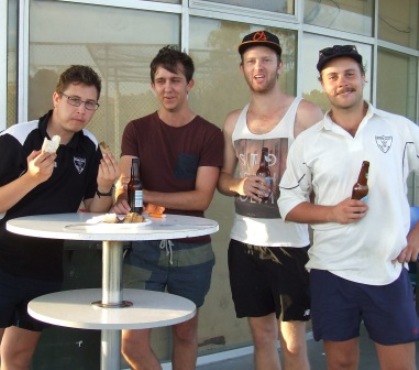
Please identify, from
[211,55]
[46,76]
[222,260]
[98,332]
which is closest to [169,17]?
[211,55]

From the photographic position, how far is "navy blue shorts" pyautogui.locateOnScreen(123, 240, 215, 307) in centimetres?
380

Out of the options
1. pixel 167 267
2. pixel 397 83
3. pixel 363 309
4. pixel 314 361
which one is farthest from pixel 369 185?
pixel 397 83

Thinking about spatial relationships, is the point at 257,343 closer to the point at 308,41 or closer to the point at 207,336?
Answer: the point at 207,336

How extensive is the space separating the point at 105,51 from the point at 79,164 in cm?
130

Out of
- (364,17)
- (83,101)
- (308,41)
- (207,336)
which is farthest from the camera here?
(364,17)

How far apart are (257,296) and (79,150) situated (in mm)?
1268

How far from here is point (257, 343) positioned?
12.7 ft

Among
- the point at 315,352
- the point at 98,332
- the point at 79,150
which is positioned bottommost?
the point at 315,352

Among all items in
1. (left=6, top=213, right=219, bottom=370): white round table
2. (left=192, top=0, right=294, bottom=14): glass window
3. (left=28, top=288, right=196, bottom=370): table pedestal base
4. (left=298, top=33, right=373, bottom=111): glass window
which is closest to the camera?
(left=6, top=213, right=219, bottom=370): white round table

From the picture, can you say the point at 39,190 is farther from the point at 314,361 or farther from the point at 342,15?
the point at 342,15

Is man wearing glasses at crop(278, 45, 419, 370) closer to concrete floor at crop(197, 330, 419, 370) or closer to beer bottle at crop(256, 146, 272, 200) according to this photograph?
beer bottle at crop(256, 146, 272, 200)

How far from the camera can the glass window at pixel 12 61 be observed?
163 inches

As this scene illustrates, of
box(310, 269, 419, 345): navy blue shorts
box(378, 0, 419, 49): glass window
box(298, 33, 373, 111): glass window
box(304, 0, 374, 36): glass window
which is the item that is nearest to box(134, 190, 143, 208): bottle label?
box(310, 269, 419, 345): navy blue shorts

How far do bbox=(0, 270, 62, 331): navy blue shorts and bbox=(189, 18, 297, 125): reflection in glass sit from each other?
210 centimetres
